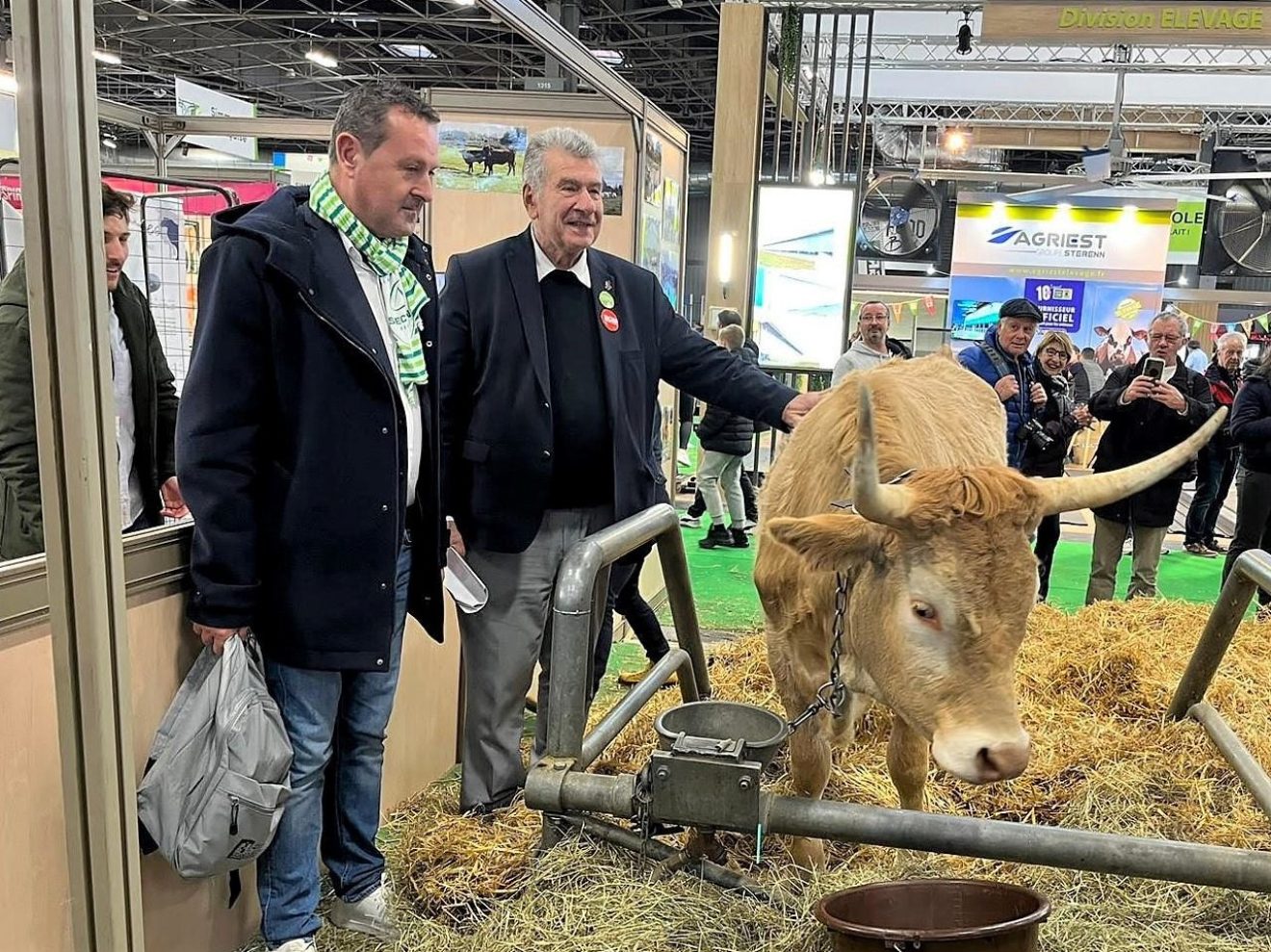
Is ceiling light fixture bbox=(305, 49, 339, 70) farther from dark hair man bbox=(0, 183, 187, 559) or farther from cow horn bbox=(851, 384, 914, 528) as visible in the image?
cow horn bbox=(851, 384, 914, 528)

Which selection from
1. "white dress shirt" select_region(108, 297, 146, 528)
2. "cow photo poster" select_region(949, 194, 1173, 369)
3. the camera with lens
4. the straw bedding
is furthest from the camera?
"cow photo poster" select_region(949, 194, 1173, 369)

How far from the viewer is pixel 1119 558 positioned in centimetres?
594

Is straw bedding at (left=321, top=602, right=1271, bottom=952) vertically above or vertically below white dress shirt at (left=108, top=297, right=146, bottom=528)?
below

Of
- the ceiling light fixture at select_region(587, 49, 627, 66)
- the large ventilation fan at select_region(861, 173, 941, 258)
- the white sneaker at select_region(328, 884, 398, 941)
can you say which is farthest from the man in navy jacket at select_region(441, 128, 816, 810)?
the large ventilation fan at select_region(861, 173, 941, 258)

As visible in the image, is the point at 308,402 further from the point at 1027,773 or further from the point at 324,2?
the point at 324,2

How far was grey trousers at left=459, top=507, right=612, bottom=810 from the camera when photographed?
2.94 meters

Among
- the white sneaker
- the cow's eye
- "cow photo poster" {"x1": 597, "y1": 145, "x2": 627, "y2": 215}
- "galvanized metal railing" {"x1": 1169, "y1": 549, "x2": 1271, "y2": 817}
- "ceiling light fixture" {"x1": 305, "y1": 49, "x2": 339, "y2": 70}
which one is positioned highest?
"ceiling light fixture" {"x1": 305, "y1": 49, "x2": 339, "y2": 70}

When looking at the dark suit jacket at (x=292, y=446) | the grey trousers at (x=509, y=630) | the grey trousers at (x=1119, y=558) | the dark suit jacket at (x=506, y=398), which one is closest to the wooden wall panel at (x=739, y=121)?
the grey trousers at (x=1119, y=558)

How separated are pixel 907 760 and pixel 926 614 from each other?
3.60 feet

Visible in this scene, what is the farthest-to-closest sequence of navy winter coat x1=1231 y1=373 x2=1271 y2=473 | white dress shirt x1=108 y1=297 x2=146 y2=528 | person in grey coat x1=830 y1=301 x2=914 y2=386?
person in grey coat x1=830 y1=301 x2=914 y2=386
navy winter coat x1=1231 y1=373 x2=1271 y2=473
white dress shirt x1=108 y1=297 x2=146 y2=528

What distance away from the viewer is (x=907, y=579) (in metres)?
2.09

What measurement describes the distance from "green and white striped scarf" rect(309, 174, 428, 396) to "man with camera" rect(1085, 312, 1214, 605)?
14.3 feet

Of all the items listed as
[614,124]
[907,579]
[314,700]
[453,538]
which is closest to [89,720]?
[314,700]

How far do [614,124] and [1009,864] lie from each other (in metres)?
3.94
